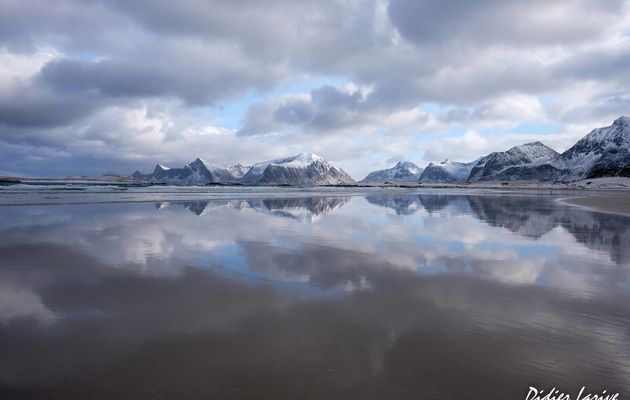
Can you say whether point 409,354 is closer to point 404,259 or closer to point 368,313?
point 368,313

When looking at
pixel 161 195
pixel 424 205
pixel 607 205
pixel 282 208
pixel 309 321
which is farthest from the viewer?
pixel 161 195

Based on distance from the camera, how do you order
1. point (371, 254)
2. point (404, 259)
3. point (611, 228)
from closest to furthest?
point (404, 259), point (371, 254), point (611, 228)

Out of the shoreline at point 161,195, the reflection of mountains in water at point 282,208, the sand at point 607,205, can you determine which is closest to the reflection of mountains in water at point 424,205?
the reflection of mountains in water at point 282,208

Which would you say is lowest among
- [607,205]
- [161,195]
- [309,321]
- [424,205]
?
[309,321]

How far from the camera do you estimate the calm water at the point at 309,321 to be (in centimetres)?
543

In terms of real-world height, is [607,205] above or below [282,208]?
above

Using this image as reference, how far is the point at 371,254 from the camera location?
15.0 m

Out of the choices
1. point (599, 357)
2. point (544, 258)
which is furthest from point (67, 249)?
point (544, 258)

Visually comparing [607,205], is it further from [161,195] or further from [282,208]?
[161,195]

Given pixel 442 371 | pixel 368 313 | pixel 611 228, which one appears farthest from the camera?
pixel 611 228

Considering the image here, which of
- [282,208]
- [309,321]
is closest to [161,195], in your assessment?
[282,208]

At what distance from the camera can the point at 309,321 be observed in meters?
7.75

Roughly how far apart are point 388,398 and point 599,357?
161 inches

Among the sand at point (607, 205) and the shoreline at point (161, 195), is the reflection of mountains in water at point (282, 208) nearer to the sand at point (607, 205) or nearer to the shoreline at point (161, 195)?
the shoreline at point (161, 195)
